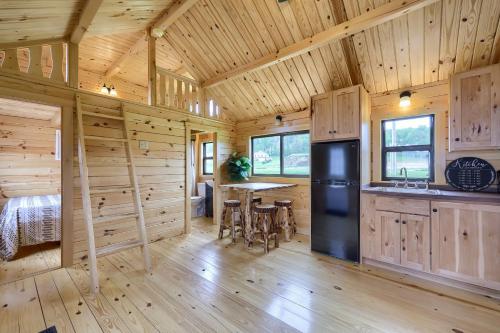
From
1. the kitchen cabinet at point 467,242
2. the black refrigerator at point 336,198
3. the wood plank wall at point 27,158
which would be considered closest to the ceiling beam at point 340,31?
the black refrigerator at point 336,198

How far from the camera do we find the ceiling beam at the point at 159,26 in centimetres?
296

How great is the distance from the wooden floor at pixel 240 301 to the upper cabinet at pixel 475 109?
5.07 ft

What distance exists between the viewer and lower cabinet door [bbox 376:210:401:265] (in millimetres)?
2592

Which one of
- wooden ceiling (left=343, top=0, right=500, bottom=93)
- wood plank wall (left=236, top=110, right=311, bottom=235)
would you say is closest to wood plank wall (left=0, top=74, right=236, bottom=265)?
wood plank wall (left=236, top=110, right=311, bottom=235)

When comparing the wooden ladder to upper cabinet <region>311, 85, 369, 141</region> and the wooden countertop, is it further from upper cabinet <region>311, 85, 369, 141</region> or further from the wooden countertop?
the wooden countertop

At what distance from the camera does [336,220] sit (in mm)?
3025

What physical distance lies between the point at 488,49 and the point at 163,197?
15.1ft

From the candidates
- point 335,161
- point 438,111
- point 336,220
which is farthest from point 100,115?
point 438,111

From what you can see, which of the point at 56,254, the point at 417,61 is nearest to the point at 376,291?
the point at 417,61

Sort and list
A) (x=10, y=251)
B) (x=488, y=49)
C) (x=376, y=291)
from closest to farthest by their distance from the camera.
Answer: (x=376, y=291)
(x=488, y=49)
(x=10, y=251)

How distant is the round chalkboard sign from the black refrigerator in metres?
1.08

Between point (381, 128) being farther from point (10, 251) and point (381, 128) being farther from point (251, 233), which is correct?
point (10, 251)

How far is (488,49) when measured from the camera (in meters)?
2.42

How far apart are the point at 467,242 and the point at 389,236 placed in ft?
2.17
